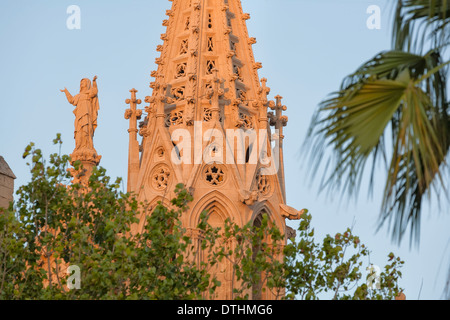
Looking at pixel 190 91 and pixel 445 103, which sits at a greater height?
pixel 190 91

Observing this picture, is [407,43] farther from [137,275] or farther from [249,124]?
[249,124]

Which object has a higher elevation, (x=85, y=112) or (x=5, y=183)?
(x=85, y=112)

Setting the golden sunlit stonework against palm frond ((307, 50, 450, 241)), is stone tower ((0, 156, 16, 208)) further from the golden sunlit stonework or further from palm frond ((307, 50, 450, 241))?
palm frond ((307, 50, 450, 241))

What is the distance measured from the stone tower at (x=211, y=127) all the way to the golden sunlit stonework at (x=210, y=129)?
3 cm

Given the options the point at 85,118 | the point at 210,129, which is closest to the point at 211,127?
the point at 210,129

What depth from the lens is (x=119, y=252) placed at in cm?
1919

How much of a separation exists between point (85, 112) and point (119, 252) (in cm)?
1097

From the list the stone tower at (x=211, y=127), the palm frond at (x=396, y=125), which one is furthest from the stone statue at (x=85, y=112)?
the palm frond at (x=396, y=125)

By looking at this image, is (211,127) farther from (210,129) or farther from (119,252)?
(119,252)

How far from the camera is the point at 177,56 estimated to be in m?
32.2

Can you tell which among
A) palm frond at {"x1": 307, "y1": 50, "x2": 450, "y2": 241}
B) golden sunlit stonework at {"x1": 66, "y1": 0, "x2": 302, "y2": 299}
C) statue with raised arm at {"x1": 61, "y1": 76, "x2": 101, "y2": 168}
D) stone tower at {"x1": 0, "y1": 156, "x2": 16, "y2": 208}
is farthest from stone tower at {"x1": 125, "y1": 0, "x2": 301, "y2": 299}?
palm frond at {"x1": 307, "y1": 50, "x2": 450, "y2": 241}

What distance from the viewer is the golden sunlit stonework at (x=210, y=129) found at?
2906 cm
